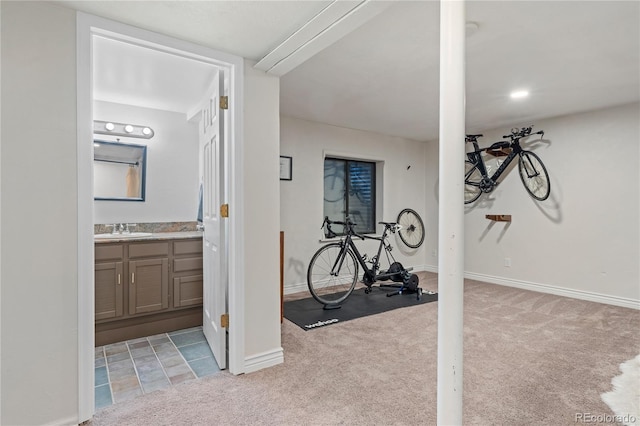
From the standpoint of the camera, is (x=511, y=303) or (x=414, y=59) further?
(x=511, y=303)

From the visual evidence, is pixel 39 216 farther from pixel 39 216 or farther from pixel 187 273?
pixel 187 273

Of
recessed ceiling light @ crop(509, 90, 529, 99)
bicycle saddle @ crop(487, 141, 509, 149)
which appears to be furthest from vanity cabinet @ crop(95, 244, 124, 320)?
bicycle saddle @ crop(487, 141, 509, 149)

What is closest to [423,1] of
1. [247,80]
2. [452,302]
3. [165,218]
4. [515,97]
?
[247,80]

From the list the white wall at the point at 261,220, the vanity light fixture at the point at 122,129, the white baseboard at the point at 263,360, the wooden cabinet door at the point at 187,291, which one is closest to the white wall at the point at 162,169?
the vanity light fixture at the point at 122,129

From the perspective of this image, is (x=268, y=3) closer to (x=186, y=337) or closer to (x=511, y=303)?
(x=186, y=337)

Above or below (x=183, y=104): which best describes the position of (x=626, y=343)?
below

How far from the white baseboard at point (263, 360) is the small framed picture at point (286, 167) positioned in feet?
8.06

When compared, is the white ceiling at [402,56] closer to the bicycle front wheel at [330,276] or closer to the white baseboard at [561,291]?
the bicycle front wheel at [330,276]

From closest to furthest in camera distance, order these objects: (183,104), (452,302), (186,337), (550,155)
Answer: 1. (452,302)
2. (186,337)
3. (183,104)
4. (550,155)

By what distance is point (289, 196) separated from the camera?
14.7 ft

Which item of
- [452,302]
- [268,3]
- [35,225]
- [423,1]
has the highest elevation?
[423,1]

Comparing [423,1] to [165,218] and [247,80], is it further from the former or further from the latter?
[165,218]

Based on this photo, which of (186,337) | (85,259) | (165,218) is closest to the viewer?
(85,259)

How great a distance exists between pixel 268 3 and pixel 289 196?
2.92 metres
